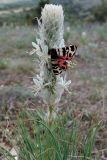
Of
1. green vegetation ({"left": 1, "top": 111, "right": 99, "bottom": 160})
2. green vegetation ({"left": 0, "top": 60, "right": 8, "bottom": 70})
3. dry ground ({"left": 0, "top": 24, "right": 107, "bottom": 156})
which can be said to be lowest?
dry ground ({"left": 0, "top": 24, "right": 107, "bottom": 156})

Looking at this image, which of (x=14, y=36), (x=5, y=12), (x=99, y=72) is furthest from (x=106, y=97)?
(x=5, y=12)

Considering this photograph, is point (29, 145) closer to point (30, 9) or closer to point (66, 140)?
point (66, 140)

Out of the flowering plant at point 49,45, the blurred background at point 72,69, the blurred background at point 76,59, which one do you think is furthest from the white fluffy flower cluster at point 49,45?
the blurred background at point 72,69

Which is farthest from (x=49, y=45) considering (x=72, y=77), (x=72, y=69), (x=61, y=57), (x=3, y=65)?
(x=72, y=69)

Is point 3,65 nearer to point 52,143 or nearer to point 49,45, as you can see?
point 52,143

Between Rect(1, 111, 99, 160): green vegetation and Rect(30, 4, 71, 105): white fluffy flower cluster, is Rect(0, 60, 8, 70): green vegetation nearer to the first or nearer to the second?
Rect(1, 111, 99, 160): green vegetation

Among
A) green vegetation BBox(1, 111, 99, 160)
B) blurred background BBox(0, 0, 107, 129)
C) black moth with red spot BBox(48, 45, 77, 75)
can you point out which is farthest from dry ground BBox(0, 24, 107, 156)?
black moth with red spot BBox(48, 45, 77, 75)
